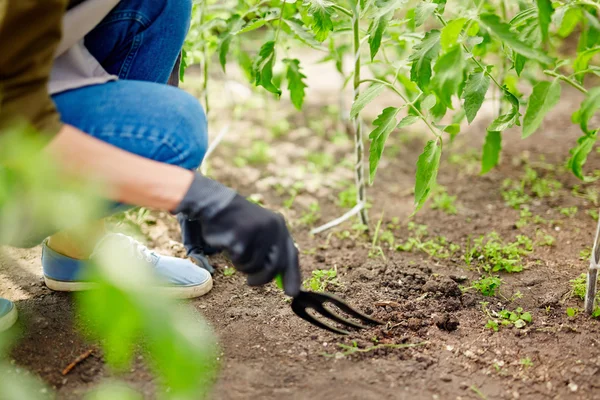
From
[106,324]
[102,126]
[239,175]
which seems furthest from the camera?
[239,175]

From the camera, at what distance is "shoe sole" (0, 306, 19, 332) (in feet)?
4.60

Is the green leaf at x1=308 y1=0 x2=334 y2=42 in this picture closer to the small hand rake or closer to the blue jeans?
the blue jeans

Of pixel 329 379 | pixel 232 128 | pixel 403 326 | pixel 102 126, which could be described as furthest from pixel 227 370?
pixel 232 128

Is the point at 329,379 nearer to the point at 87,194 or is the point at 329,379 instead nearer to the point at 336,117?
the point at 87,194

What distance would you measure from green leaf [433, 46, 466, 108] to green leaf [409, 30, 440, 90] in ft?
0.60

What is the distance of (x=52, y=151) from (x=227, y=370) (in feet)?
2.00

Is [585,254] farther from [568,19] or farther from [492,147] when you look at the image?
[568,19]

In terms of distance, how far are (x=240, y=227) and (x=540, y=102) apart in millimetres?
702

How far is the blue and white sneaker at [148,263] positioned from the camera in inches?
61.4

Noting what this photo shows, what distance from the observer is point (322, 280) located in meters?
1.66

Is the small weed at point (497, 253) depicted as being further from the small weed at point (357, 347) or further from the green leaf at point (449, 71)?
the green leaf at point (449, 71)

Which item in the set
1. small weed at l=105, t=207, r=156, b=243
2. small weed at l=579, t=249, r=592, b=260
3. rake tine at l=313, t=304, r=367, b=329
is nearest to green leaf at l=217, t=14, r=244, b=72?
small weed at l=105, t=207, r=156, b=243

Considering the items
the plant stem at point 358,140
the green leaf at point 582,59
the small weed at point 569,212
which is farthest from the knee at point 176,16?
the small weed at point 569,212

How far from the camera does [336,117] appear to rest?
2.98 meters
